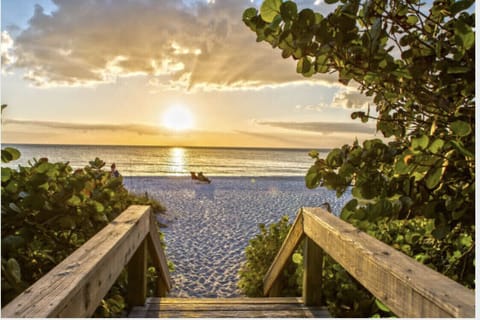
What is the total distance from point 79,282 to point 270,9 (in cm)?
92

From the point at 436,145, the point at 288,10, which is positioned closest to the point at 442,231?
the point at 436,145

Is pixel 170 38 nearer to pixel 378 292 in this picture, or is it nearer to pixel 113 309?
pixel 113 309

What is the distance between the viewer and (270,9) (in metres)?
0.95

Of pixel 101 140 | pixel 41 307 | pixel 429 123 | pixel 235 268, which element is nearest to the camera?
pixel 41 307

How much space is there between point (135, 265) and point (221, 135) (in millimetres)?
48810

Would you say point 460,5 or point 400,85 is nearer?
point 460,5

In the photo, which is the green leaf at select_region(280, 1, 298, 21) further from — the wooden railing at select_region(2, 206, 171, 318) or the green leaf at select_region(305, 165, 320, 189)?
the wooden railing at select_region(2, 206, 171, 318)

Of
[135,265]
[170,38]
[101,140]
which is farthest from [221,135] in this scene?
[135,265]

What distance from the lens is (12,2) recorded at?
1849 mm

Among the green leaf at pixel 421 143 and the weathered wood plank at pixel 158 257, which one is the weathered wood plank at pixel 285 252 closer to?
the weathered wood plank at pixel 158 257

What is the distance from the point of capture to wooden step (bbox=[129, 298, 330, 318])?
252 centimetres

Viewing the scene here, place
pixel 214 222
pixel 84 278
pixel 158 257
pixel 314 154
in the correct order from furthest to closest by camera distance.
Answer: pixel 214 222 < pixel 158 257 < pixel 314 154 < pixel 84 278

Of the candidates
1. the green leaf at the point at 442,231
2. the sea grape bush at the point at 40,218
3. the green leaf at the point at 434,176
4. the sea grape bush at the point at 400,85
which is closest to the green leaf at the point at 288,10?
the sea grape bush at the point at 400,85

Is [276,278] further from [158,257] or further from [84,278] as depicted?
[84,278]
